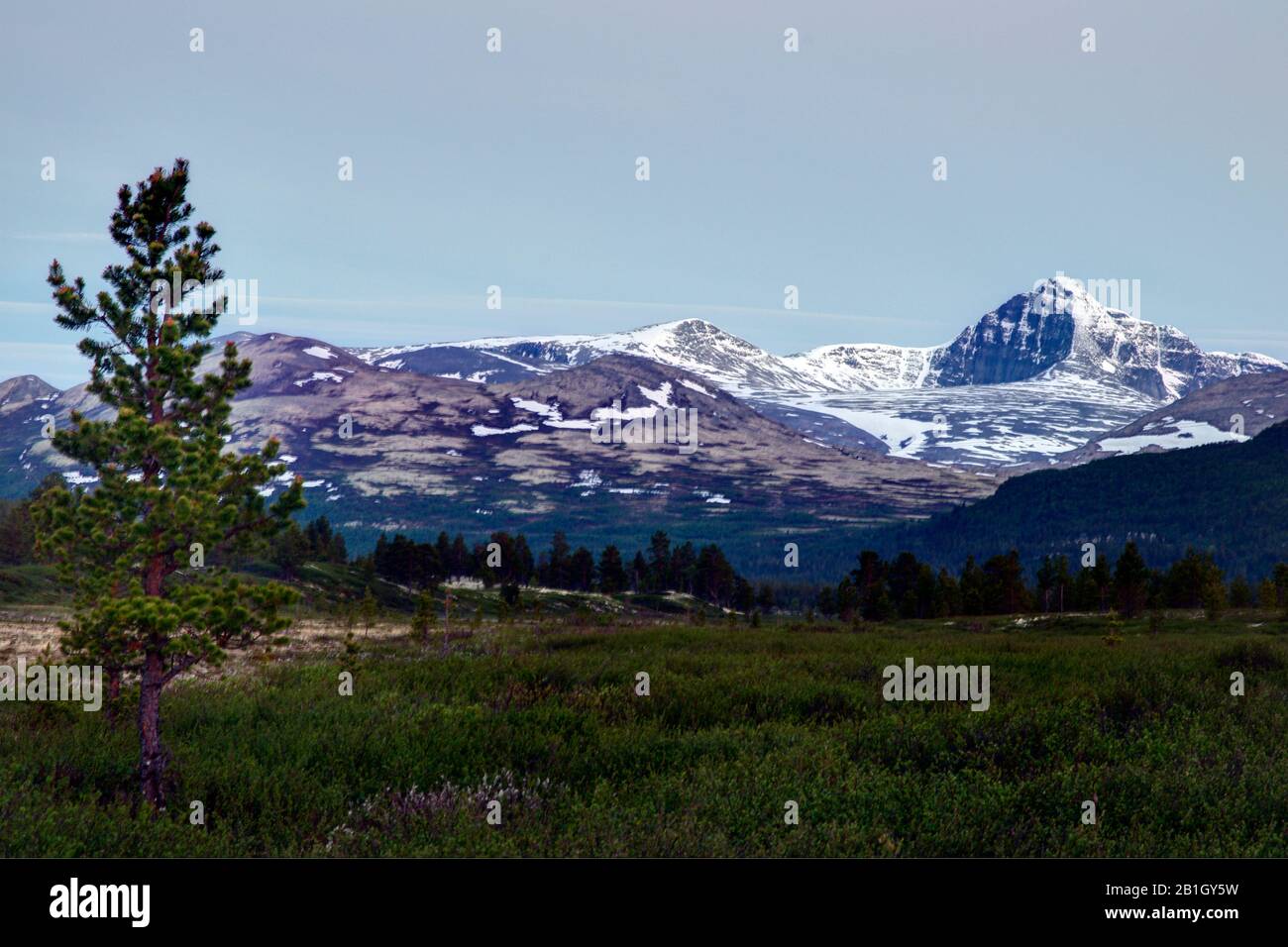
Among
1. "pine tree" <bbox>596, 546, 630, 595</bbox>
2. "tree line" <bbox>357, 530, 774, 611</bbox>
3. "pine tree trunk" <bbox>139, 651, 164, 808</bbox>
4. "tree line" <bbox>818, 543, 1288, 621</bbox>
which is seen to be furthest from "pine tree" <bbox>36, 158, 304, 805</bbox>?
"pine tree" <bbox>596, 546, 630, 595</bbox>

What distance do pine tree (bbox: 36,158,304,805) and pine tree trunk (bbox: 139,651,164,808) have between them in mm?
16

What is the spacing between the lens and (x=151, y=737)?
8.88 m

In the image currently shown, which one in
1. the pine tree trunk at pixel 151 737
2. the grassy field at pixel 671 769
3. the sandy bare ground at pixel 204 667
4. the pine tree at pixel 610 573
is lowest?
the pine tree at pixel 610 573

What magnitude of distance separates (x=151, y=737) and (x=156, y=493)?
2.72 m

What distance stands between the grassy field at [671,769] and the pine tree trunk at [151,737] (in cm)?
23

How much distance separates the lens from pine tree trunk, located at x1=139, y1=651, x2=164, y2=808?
8.66 meters

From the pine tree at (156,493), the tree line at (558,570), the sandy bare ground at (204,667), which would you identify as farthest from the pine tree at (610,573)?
the pine tree at (156,493)

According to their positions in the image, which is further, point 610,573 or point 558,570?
point 558,570

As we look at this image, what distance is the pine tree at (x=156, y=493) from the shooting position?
8.96 metres

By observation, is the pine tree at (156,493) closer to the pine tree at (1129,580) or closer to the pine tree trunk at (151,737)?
the pine tree trunk at (151,737)

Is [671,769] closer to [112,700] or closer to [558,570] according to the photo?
[112,700]

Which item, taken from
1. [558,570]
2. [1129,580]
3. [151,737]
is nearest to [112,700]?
[151,737]

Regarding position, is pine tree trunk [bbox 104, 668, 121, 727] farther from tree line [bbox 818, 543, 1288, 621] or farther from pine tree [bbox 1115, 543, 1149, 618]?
pine tree [bbox 1115, 543, 1149, 618]
